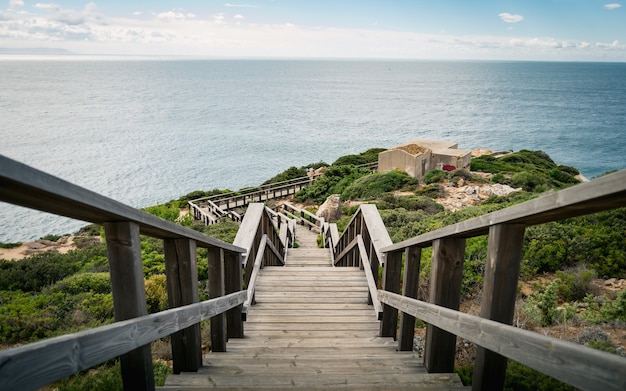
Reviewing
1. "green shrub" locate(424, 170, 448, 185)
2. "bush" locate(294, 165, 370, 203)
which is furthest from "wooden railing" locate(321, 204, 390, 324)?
"green shrub" locate(424, 170, 448, 185)

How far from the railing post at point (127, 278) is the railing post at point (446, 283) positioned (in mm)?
1575

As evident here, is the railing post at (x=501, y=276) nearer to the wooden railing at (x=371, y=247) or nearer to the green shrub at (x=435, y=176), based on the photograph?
the wooden railing at (x=371, y=247)

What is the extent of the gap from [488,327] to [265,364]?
6.00 feet

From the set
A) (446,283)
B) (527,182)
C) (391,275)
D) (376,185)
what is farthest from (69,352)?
(527,182)

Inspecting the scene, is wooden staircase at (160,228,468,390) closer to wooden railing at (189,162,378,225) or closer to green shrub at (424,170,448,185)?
wooden railing at (189,162,378,225)

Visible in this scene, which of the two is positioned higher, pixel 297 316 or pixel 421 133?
pixel 297 316

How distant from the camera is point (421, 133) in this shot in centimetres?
8012

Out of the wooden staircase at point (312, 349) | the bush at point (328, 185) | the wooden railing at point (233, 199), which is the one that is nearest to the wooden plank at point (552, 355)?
the wooden staircase at point (312, 349)

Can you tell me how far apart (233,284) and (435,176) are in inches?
955

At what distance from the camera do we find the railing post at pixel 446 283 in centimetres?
235

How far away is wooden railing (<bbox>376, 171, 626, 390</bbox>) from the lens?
106cm

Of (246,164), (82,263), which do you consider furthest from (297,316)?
(246,164)

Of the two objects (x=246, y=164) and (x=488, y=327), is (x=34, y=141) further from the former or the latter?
(x=488, y=327)

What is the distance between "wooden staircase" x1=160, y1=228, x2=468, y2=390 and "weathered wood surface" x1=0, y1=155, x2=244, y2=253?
3.95ft
